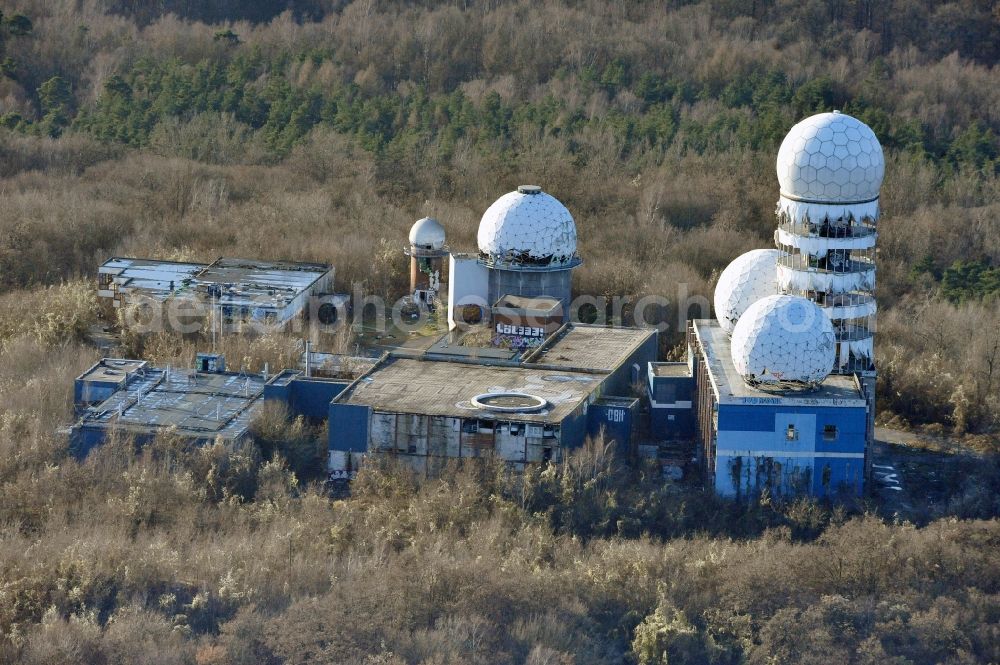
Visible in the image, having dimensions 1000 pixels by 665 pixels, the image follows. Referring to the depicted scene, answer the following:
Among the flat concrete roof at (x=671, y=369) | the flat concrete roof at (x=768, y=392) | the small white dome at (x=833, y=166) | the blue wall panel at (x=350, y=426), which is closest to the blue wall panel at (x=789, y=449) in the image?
the flat concrete roof at (x=768, y=392)

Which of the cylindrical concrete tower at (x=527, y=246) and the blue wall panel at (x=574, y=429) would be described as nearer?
the blue wall panel at (x=574, y=429)

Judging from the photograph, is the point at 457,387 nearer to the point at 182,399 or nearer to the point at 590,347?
the point at 590,347

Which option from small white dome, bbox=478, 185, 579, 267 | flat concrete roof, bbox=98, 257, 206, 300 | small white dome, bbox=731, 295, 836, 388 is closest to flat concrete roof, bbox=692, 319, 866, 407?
small white dome, bbox=731, 295, 836, 388

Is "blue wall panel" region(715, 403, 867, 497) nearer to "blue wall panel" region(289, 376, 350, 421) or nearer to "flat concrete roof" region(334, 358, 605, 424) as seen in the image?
"flat concrete roof" region(334, 358, 605, 424)

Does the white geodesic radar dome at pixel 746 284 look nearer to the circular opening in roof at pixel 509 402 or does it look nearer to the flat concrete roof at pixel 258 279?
the circular opening in roof at pixel 509 402

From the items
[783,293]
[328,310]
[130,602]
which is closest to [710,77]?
[328,310]

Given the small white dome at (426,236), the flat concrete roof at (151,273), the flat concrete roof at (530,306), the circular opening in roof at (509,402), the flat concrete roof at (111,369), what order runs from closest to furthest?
1. the circular opening in roof at (509,402)
2. the flat concrete roof at (111,369)
3. the flat concrete roof at (530,306)
4. the flat concrete roof at (151,273)
5. the small white dome at (426,236)
